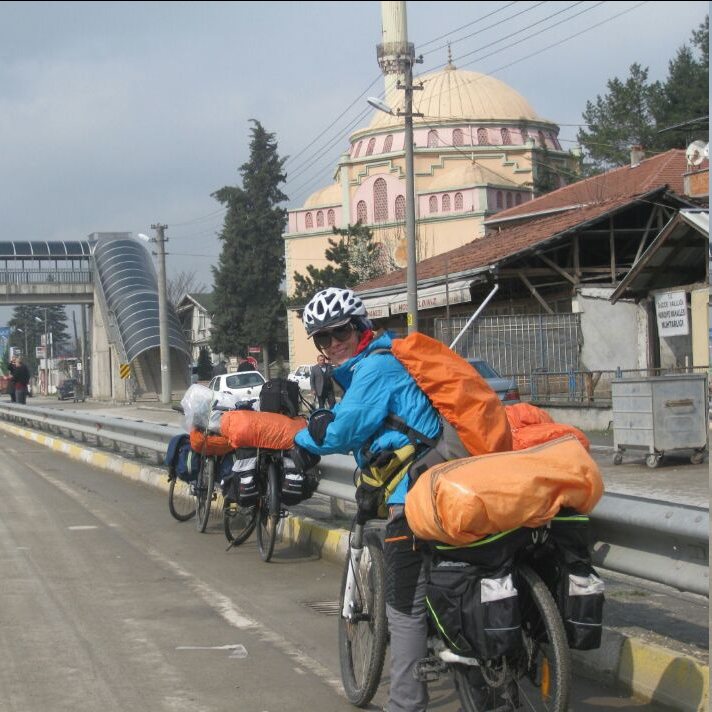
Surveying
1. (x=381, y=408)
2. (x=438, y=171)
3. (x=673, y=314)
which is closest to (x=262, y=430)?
(x=381, y=408)

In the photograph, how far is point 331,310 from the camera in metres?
5.24

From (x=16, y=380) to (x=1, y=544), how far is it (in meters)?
27.8

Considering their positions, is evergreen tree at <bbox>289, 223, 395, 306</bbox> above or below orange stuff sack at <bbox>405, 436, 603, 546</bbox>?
above

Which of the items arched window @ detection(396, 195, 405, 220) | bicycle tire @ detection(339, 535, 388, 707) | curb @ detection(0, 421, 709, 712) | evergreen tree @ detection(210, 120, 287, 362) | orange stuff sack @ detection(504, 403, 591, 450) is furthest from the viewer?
evergreen tree @ detection(210, 120, 287, 362)

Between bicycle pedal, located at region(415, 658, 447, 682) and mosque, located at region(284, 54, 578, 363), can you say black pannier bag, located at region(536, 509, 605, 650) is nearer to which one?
bicycle pedal, located at region(415, 658, 447, 682)

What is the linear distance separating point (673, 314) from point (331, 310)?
17772mm

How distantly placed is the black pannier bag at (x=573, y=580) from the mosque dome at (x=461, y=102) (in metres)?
67.2

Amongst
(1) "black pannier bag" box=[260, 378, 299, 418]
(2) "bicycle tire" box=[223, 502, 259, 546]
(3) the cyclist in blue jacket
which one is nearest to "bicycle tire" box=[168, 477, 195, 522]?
(2) "bicycle tire" box=[223, 502, 259, 546]

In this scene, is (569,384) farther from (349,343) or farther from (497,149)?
(497,149)

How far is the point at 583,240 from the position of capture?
1334 inches

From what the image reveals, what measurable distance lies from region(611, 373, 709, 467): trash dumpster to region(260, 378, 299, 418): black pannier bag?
818cm

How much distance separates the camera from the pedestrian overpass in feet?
229

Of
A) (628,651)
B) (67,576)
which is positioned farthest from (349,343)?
(67,576)

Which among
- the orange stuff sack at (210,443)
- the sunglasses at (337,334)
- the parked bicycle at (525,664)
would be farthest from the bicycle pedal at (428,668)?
the orange stuff sack at (210,443)
